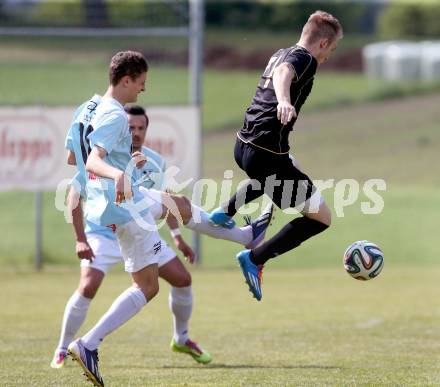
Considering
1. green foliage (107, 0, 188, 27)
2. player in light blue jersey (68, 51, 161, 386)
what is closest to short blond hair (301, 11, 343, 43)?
player in light blue jersey (68, 51, 161, 386)

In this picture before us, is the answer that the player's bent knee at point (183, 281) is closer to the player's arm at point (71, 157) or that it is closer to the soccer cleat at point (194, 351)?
the soccer cleat at point (194, 351)

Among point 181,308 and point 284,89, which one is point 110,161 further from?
point 181,308

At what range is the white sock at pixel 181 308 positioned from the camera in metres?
8.66

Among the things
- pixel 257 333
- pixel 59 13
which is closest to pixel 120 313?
pixel 257 333

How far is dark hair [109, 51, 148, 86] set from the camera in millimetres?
6797

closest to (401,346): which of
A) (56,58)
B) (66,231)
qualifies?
(66,231)

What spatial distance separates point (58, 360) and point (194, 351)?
1.06 meters

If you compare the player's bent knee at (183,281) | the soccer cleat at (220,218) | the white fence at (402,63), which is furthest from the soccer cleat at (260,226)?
the white fence at (402,63)

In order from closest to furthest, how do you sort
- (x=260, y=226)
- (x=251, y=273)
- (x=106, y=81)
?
(x=251, y=273)
(x=260, y=226)
(x=106, y=81)

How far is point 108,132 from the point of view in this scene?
259 inches

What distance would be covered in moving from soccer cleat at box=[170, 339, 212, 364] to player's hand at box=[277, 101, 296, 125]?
2.66 meters

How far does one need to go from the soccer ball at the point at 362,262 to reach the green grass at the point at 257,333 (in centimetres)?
70

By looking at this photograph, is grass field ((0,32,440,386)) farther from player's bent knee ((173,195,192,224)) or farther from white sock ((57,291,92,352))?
player's bent knee ((173,195,192,224))

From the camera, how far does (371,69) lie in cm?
2920
